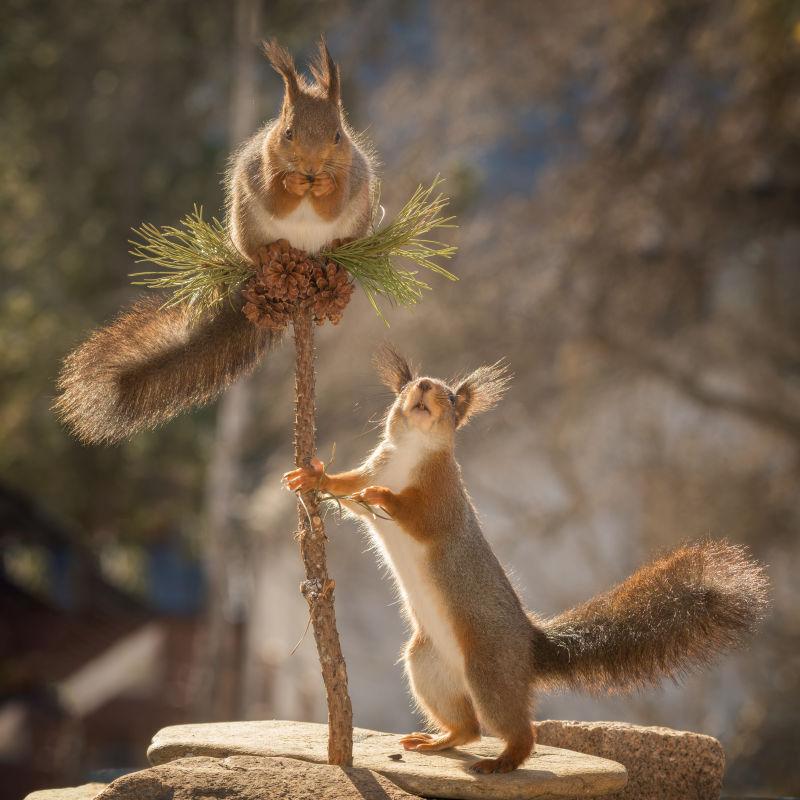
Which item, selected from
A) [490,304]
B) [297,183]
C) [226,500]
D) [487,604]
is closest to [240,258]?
[297,183]

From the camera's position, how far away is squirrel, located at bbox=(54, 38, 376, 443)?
96.0 inches

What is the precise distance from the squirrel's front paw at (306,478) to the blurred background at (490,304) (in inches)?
197

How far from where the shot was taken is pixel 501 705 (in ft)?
8.34

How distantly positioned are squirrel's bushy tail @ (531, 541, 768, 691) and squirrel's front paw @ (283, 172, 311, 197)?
1.21m

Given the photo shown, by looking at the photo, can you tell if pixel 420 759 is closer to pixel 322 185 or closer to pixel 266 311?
pixel 266 311

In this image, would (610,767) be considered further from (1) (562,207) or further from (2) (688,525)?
(1) (562,207)

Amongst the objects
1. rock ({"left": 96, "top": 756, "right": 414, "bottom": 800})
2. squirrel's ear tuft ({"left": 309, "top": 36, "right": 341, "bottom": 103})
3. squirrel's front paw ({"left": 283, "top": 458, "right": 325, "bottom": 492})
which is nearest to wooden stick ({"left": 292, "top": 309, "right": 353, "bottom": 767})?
squirrel's front paw ({"left": 283, "top": 458, "right": 325, "bottom": 492})

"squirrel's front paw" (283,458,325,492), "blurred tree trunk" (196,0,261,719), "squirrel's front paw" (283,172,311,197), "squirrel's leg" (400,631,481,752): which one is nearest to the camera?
"squirrel's front paw" (283,172,311,197)

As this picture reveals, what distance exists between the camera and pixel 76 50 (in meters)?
8.55

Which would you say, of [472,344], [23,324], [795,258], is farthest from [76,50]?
[795,258]

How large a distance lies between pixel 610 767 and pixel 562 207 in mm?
6574

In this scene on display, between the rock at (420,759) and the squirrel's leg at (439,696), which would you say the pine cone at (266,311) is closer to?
the squirrel's leg at (439,696)

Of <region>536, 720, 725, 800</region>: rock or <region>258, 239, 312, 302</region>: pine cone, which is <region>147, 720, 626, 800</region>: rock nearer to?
<region>536, 720, 725, 800</region>: rock

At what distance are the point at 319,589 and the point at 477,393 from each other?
65 centimetres
